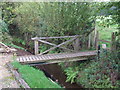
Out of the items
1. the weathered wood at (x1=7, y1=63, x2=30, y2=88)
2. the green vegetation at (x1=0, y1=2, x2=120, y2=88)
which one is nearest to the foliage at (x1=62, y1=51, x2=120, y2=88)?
the green vegetation at (x1=0, y1=2, x2=120, y2=88)

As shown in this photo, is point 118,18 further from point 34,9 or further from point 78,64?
point 34,9

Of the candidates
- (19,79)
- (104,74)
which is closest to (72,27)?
(104,74)

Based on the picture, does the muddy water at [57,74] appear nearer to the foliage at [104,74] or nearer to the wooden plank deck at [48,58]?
the foliage at [104,74]

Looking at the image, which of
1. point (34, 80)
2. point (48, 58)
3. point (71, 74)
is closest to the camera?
point (34, 80)

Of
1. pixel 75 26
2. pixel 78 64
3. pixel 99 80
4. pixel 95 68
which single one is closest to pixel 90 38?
pixel 75 26

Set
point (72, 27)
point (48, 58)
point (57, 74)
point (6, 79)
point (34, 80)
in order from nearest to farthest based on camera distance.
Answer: point (34, 80)
point (6, 79)
point (48, 58)
point (57, 74)
point (72, 27)

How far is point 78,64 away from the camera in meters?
8.61

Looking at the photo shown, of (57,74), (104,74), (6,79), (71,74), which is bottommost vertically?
(57,74)

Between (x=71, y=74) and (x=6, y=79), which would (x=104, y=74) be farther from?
(x=6, y=79)

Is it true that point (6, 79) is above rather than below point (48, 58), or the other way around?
below

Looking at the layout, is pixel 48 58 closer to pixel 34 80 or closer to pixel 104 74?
pixel 34 80

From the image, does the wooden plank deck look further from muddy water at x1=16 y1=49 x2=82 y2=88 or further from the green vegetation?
muddy water at x1=16 y1=49 x2=82 y2=88

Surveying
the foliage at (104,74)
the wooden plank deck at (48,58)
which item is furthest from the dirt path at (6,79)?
the foliage at (104,74)

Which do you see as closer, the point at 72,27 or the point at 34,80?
the point at 34,80
